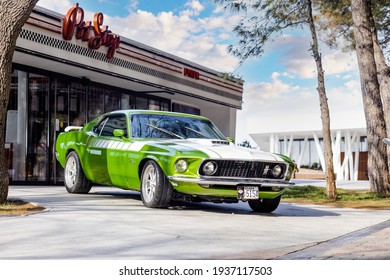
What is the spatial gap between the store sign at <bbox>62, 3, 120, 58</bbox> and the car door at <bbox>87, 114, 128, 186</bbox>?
5.62 m

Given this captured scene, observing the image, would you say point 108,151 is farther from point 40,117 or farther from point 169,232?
point 40,117

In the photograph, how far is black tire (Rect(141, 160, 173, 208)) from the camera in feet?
23.9

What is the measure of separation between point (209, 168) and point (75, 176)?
3172 millimetres

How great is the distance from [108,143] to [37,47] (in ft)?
18.2

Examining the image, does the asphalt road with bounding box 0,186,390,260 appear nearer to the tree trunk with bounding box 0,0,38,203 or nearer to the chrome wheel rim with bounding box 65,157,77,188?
the tree trunk with bounding box 0,0,38,203

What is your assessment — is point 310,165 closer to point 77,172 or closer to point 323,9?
point 323,9

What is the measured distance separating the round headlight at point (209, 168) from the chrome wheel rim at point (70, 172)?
10.4 feet

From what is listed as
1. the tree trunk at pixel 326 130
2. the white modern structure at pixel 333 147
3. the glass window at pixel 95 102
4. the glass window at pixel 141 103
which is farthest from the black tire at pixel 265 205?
the white modern structure at pixel 333 147

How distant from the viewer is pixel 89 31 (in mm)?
14867

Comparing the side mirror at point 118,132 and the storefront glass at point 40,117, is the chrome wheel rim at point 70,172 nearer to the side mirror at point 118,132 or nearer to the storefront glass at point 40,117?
the side mirror at point 118,132

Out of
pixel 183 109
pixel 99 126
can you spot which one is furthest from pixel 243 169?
pixel 183 109

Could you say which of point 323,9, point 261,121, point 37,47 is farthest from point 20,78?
point 261,121

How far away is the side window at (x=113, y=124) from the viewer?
339 inches

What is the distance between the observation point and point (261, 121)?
41281 mm
